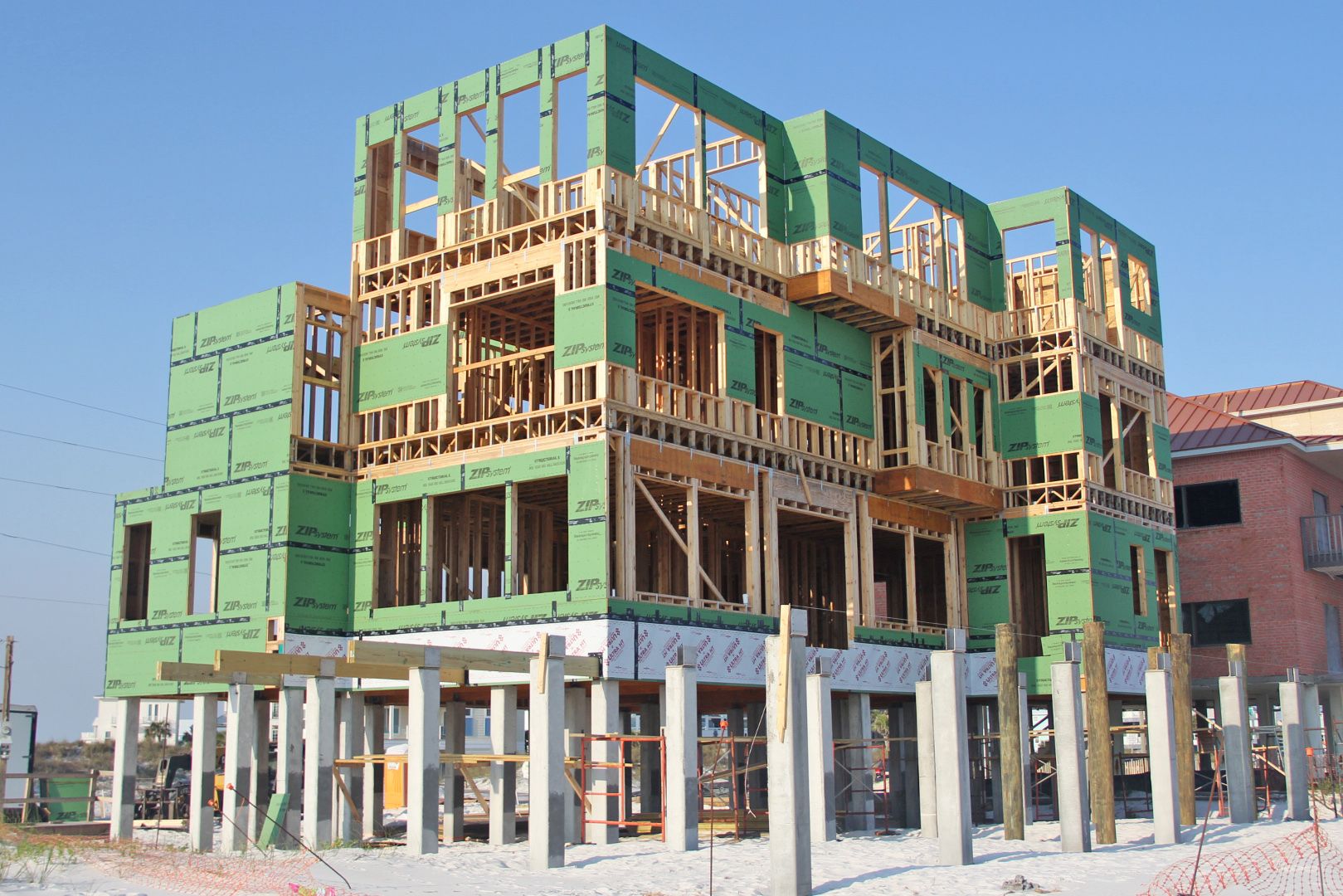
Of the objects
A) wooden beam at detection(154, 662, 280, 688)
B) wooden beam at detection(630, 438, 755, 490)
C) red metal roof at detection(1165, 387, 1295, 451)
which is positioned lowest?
wooden beam at detection(154, 662, 280, 688)

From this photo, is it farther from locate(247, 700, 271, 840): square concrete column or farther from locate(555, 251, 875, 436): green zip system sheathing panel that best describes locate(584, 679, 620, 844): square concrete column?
locate(555, 251, 875, 436): green zip system sheathing panel

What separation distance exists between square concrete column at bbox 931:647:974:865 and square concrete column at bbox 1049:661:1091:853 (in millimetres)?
2082

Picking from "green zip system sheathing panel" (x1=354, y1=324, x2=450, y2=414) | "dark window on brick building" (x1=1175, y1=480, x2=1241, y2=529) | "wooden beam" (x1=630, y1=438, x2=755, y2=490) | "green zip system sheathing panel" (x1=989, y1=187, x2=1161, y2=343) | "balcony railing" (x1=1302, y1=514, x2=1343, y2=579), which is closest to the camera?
"wooden beam" (x1=630, y1=438, x2=755, y2=490)

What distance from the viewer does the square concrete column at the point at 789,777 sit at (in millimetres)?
18000

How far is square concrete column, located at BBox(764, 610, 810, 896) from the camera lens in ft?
59.1

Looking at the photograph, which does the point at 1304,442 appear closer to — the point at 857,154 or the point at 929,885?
the point at 857,154

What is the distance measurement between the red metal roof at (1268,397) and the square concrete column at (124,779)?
34213 millimetres

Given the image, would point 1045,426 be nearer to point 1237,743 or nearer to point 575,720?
point 1237,743

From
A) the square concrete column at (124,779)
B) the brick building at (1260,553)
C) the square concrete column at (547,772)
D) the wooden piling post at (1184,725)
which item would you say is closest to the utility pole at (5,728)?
the square concrete column at (124,779)

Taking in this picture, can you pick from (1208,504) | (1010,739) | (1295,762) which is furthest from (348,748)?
(1208,504)

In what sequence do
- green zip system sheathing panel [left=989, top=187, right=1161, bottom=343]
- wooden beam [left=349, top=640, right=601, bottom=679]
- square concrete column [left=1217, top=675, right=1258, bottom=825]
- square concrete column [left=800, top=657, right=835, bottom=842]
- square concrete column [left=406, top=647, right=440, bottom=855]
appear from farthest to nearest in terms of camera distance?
1. green zip system sheathing panel [left=989, top=187, right=1161, bottom=343]
2. square concrete column [left=1217, top=675, right=1258, bottom=825]
3. square concrete column [left=800, top=657, right=835, bottom=842]
4. square concrete column [left=406, top=647, right=440, bottom=855]
5. wooden beam [left=349, top=640, right=601, bottom=679]

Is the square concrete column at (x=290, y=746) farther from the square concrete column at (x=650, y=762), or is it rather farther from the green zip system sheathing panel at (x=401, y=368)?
the square concrete column at (x=650, y=762)

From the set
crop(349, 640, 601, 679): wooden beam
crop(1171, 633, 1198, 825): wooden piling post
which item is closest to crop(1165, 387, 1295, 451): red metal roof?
crop(1171, 633, 1198, 825): wooden piling post

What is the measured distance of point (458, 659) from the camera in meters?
22.7
